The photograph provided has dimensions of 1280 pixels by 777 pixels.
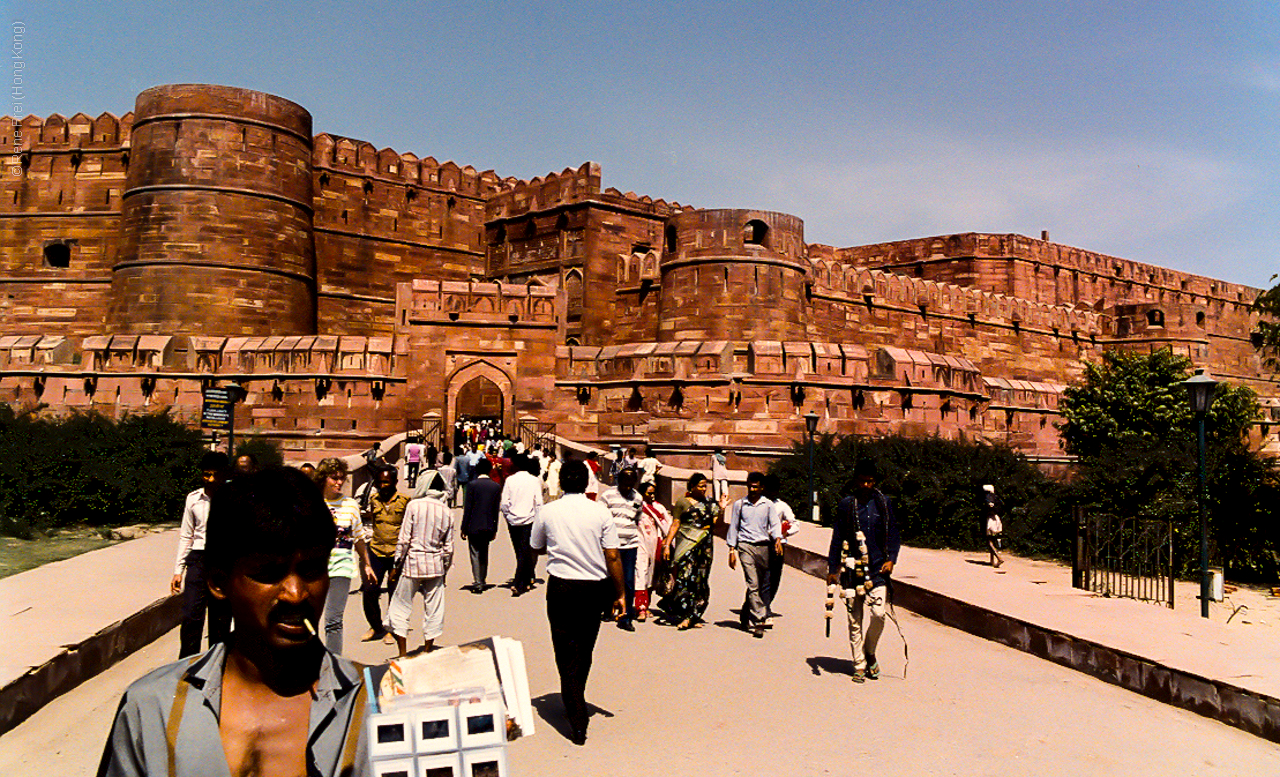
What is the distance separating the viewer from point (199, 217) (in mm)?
23391

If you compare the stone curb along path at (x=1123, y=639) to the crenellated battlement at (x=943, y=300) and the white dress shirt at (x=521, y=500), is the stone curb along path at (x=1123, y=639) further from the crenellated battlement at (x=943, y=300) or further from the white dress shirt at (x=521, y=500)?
the crenellated battlement at (x=943, y=300)

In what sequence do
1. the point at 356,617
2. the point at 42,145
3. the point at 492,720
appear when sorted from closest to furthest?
the point at 492,720 < the point at 356,617 < the point at 42,145

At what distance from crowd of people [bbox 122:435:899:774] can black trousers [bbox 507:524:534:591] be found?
2 cm

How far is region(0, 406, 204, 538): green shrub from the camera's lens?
1165 centimetres

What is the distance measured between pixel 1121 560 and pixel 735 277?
1387 cm

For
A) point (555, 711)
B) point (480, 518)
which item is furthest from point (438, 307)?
point (555, 711)

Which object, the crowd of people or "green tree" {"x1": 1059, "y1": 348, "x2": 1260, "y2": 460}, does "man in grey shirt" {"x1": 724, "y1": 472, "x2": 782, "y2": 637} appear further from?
"green tree" {"x1": 1059, "y1": 348, "x2": 1260, "y2": 460}

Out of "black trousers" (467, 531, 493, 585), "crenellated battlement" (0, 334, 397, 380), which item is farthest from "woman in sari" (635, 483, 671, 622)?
"crenellated battlement" (0, 334, 397, 380)

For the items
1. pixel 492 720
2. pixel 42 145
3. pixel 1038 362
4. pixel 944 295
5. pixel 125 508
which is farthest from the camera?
pixel 1038 362

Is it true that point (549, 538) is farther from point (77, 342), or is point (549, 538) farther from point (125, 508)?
point (77, 342)

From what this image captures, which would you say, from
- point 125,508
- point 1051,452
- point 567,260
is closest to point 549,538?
point 125,508

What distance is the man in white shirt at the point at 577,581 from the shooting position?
453cm

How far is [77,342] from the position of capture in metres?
21.5

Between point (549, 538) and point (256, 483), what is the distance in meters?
3.47
